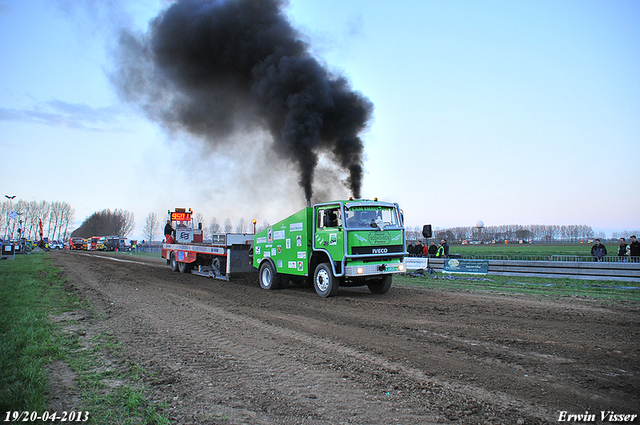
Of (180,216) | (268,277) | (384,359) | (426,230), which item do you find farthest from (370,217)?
(180,216)

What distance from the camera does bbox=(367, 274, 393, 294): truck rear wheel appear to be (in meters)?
11.0

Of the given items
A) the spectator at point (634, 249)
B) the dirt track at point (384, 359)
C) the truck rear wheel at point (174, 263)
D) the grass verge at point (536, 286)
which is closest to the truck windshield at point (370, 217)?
the dirt track at point (384, 359)

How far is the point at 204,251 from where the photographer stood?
15750 mm

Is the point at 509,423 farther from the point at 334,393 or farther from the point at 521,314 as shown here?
the point at 521,314

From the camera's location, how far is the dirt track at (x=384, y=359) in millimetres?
3510

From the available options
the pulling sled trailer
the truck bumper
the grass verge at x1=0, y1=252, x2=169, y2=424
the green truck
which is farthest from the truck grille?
the pulling sled trailer

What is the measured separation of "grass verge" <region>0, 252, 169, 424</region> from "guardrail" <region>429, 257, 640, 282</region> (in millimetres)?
14091

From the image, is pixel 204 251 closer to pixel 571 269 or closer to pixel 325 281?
pixel 325 281

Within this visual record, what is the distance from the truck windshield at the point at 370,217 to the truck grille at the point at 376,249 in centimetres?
56

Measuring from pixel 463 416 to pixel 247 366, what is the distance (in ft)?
8.37

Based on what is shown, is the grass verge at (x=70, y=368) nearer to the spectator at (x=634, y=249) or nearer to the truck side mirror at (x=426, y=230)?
the truck side mirror at (x=426, y=230)

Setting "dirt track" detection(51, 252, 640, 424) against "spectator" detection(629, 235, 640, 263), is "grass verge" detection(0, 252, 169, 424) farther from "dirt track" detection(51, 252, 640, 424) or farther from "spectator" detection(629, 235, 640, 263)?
"spectator" detection(629, 235, 640, 263)

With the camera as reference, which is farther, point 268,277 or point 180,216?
point 180,216

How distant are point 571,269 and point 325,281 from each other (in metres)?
9.36
